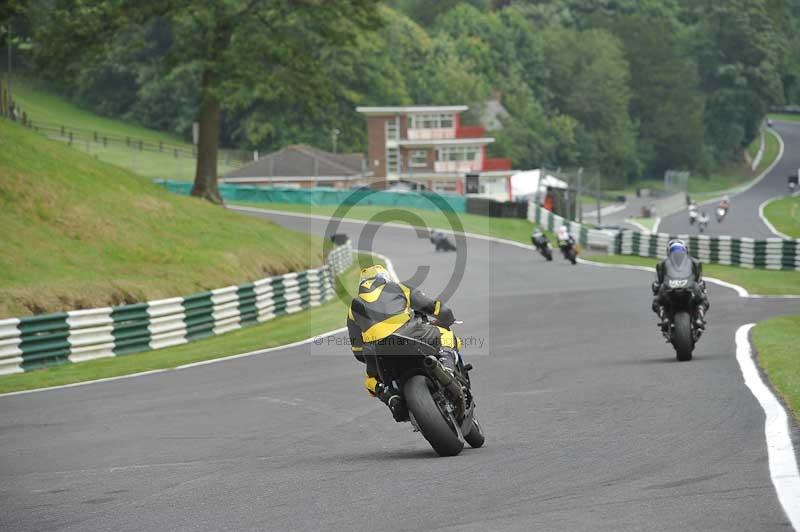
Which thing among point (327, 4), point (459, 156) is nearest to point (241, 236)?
point (327, 4)

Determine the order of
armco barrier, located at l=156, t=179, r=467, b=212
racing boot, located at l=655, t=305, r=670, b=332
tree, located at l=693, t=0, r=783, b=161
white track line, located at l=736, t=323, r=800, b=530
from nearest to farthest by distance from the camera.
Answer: white track line, located at l=736, t=323, r=800, b=530, racing boot, located at l=655, t=305, r=670, b=332, armco barrier, located at l=156, t=179, r=467, b=212, tree, located at l=693, t=0, r=783, b=161

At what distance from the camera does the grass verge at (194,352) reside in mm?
18497

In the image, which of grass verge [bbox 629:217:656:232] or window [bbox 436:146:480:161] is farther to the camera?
window [bbox 436:146:480:161]

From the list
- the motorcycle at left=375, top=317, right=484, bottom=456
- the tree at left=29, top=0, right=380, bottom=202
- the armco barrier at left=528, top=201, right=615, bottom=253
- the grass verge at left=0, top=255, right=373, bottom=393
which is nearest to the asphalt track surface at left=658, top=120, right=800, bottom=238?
the armco barrier at left=528, top=201, right=615, bottom=253

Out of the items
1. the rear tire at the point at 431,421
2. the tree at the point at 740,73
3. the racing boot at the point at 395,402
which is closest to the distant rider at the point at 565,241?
the racing boot at the point at 395,402

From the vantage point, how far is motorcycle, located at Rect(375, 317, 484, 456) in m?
9.91

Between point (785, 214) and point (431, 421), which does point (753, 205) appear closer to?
point (785, 214)

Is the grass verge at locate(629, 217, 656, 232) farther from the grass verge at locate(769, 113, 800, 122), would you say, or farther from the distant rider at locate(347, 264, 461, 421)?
the grass verge at locate(769, 113, 800, 122)

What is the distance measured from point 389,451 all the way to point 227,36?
38.2 meters

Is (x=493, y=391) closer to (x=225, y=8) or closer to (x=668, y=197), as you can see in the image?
(x=225, y=8)

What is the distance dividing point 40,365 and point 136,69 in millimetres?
99776

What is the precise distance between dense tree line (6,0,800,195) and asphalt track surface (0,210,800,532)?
259ft

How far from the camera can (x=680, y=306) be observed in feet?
55.5

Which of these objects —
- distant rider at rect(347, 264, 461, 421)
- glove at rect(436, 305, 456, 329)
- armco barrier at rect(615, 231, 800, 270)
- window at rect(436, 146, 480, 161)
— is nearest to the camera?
distant rider at rect(347, 264, 461, 421)
